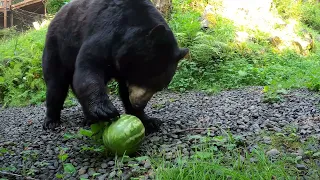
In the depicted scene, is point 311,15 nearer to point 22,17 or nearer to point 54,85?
point 22,17

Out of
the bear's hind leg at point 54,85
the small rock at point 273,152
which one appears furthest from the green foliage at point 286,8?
the small rock at point 273,152

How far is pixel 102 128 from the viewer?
2996 mm

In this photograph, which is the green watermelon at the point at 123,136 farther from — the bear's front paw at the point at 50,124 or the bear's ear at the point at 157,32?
the bear's front paw at the point at 50,124

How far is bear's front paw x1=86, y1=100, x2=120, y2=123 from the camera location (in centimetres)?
295

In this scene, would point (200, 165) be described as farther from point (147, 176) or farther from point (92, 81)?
point (92, 81)

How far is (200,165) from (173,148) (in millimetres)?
702

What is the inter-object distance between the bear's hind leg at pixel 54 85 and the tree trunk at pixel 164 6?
17.0ft

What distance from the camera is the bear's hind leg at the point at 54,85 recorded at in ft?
14.5

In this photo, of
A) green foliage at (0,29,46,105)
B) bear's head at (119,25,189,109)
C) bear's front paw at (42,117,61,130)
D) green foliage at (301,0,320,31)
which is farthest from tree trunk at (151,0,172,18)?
green foliage at (301,0,320,31)

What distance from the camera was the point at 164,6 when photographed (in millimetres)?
9266

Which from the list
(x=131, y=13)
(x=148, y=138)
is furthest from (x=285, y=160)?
(x=131, y=13)

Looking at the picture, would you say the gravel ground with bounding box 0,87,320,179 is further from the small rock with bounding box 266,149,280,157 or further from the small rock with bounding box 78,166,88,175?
the small rock with bounding box 266,149,280,157

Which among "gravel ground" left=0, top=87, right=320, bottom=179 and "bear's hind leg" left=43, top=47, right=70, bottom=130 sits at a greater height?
"bear's hind leg" left=43, top=47, right=70, bottom=130

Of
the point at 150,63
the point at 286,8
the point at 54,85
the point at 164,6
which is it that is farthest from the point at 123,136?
the point at 286,8
